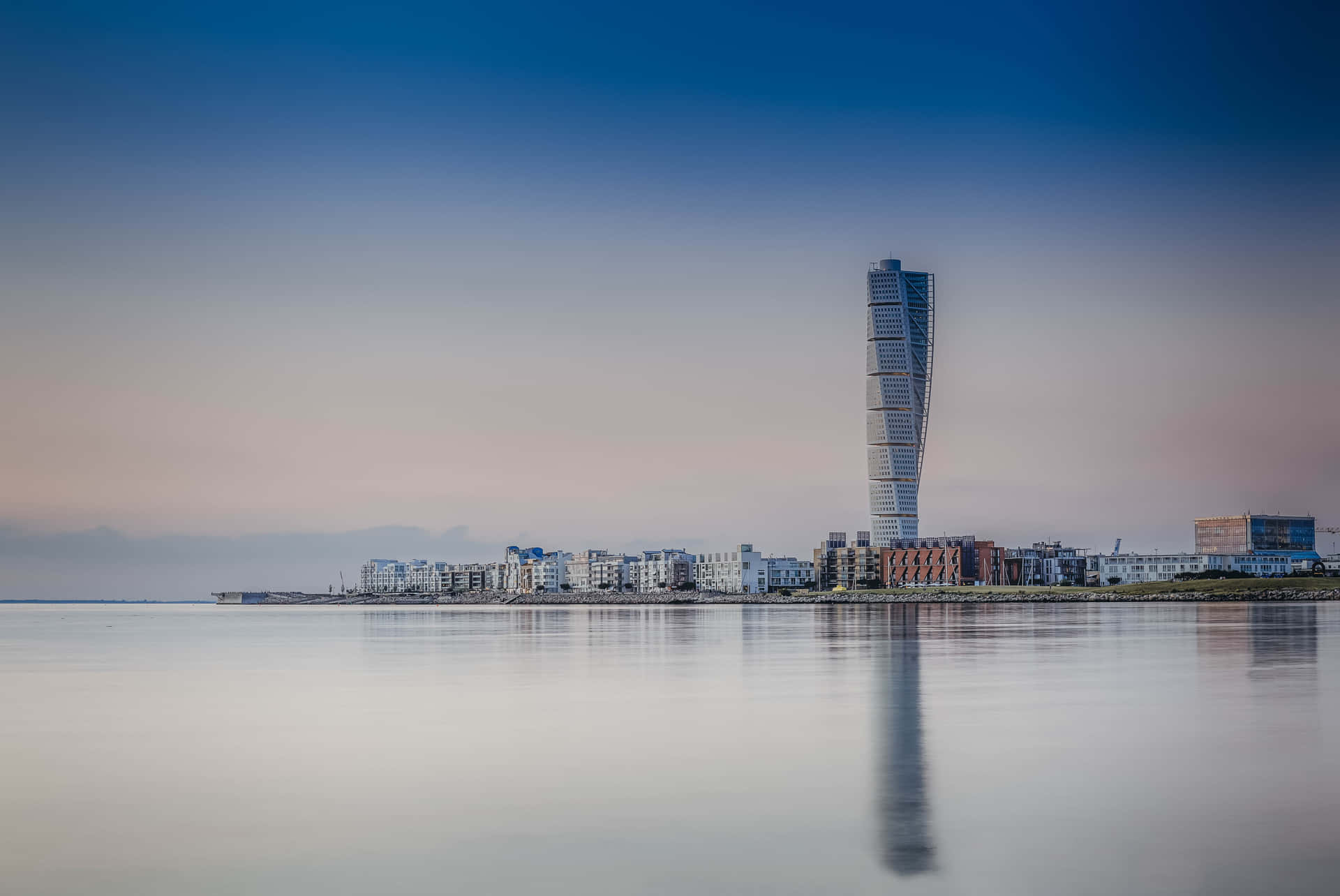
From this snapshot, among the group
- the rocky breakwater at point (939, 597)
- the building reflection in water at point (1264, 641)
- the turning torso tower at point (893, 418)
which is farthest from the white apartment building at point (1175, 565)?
the building reflection in water at point (1264, 641)

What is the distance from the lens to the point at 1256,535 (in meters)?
181

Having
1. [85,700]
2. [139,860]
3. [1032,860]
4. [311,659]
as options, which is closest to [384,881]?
[139,860]

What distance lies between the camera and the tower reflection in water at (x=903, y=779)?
8859mm

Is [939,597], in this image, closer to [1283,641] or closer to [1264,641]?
[1264,641]

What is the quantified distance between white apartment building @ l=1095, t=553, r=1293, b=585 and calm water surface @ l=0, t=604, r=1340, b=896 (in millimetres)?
153602

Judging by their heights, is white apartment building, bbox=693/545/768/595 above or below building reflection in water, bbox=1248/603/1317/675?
below

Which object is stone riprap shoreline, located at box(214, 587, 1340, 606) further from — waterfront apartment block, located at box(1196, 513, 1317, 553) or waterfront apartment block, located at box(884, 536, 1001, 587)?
waterfront apartment block, located at box(1196, 513, 1317, 553)

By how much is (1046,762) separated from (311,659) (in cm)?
2578


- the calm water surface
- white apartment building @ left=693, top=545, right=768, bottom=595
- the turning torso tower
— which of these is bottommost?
white apartment building @ left=693, top=545, right=768, bottom=595

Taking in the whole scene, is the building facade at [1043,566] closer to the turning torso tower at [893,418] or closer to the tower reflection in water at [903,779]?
the turning torso tower at [893,418]

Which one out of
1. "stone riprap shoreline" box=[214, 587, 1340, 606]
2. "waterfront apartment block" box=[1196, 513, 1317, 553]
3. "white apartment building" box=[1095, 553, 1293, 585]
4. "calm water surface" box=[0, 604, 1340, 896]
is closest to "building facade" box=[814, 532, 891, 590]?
"stone riprap shoreline" box=[214, 587, 1340, 606]

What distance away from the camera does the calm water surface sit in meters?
8.52

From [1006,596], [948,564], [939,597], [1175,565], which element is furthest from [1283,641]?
[1175,565]

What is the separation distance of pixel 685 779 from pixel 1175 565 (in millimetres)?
177143
